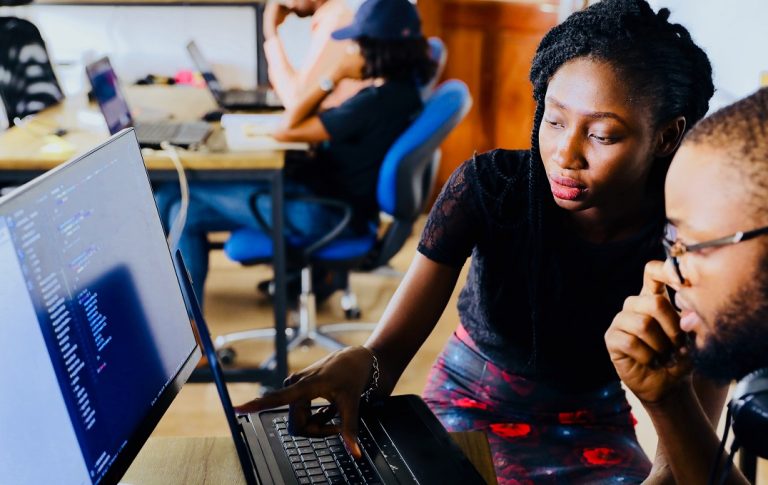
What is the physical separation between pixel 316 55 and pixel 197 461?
6.30 feet

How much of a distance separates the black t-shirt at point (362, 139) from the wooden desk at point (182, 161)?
19 cm

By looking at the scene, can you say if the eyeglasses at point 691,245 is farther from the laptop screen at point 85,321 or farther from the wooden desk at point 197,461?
the laptop screen at point 85,321

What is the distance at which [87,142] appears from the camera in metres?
2.43

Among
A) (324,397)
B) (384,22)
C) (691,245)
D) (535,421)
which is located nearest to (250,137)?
(384,22)

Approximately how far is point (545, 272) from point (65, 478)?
2.53 ft

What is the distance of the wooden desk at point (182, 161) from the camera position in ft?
7.32

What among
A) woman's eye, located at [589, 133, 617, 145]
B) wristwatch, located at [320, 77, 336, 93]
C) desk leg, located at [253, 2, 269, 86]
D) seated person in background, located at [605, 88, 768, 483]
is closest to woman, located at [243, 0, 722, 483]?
woman's eye, located at [589, 133, 617, 145]

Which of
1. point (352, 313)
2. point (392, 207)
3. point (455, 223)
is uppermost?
point (455, 223)

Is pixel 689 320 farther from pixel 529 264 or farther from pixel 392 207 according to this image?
pixel 392 207

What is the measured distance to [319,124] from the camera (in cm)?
239

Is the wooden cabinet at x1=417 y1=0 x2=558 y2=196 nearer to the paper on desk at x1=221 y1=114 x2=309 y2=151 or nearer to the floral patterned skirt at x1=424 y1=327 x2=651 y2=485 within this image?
the paper on desk at x1=221 y1=114 x2=309 y2=151

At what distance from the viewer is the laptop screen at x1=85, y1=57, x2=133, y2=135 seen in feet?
7.59

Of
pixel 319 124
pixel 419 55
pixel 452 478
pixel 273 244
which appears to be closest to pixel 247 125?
pixel 319 124

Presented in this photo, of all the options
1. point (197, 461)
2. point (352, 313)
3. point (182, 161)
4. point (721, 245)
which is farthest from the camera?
point (352, 313)
